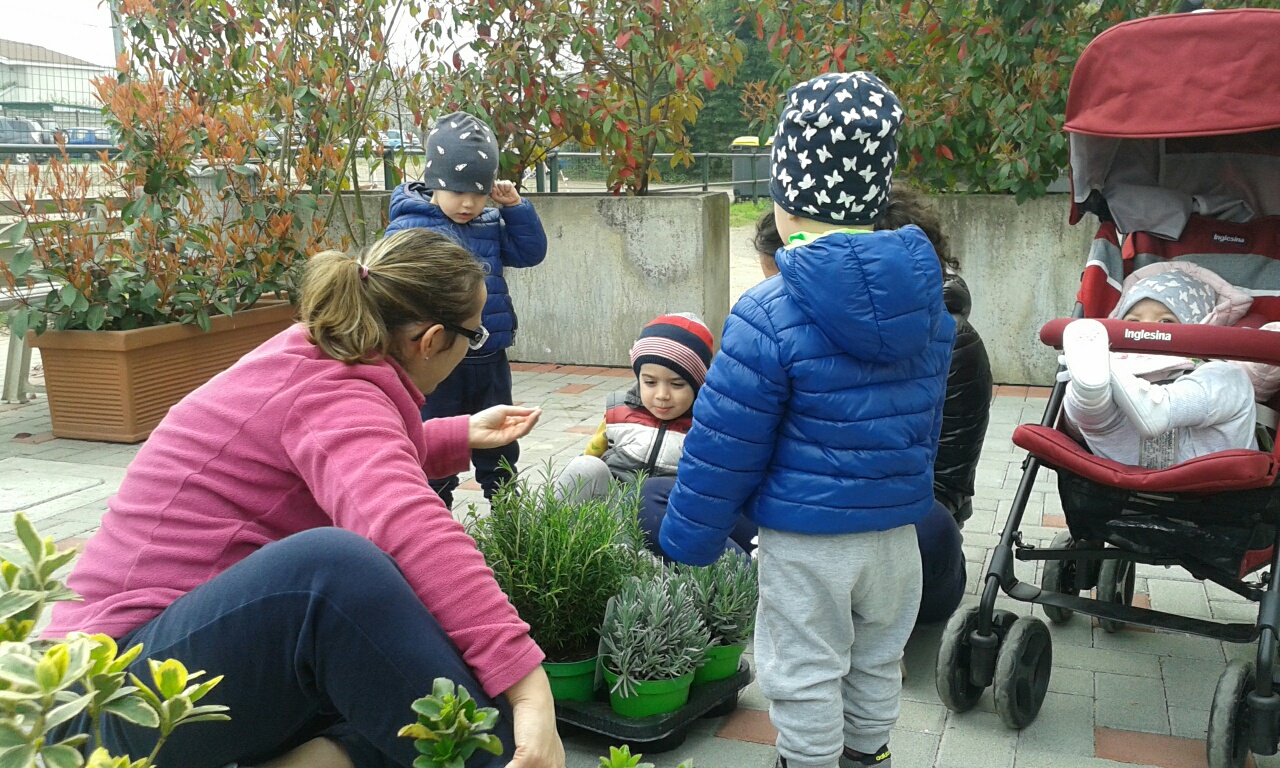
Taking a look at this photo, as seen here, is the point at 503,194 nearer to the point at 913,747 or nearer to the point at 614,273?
the point at 913,747

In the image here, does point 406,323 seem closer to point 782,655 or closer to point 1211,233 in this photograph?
point 782,655

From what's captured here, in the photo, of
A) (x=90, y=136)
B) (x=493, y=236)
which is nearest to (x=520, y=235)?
(x=493, y=236)

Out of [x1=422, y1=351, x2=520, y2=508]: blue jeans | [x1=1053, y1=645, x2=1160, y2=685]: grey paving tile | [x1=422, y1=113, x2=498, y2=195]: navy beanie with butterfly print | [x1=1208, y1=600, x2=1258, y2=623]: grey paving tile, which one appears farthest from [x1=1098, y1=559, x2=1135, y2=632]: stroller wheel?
[x1=422, y1=113, x2=498, y2=195]: navy beanie with butterfly print

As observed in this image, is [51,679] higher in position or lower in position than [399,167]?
lower

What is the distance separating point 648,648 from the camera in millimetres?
2855

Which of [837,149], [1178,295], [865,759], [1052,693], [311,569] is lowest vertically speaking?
[1052,693]

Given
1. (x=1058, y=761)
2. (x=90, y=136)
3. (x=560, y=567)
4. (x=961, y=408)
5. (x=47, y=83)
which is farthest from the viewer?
(x=90, y=136)

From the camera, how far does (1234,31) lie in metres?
3.56

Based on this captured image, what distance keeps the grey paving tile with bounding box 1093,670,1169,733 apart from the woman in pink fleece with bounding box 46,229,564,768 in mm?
1910

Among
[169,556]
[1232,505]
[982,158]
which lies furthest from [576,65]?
[169,556]

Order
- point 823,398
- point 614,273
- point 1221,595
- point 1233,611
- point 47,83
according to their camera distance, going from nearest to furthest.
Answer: point 823,398
point 1233,611
point 1221,595
point 614,273
point 47,83

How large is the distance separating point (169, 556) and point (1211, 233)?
352cm

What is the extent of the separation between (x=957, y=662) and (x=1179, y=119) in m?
1.86

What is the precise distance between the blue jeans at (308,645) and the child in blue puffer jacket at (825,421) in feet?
2.72
